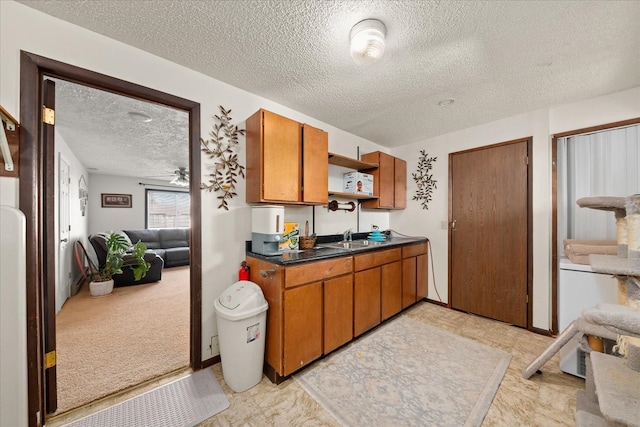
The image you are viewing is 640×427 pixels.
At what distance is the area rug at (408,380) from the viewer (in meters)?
1.48

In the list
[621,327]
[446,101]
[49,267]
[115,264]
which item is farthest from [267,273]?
[115,264]

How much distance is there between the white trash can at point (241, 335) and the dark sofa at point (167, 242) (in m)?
4.60

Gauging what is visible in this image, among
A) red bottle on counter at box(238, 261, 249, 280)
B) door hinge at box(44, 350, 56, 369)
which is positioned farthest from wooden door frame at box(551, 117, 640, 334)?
door hinge at box(44, 350, 56, 369)

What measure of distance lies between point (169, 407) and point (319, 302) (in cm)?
117

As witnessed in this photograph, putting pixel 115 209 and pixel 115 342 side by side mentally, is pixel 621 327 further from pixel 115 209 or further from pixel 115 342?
pixel 115 209

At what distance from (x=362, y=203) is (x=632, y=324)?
2.71m

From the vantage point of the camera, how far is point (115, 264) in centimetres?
393

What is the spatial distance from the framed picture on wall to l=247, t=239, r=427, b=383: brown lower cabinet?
229 inches

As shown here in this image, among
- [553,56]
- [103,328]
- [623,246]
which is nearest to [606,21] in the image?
[553,56]

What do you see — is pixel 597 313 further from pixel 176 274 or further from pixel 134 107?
pixel 176 274

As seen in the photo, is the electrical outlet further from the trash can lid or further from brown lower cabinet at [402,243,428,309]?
brown lower cabinet at [402,243,428,309]

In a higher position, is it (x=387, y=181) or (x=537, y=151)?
(x=537, y=151)

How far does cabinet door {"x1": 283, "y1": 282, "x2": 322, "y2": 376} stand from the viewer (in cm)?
172

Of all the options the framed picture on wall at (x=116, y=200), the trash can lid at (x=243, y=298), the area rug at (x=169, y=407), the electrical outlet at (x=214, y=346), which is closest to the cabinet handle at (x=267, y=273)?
the trash can lid at (x=243, y=298)
